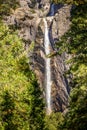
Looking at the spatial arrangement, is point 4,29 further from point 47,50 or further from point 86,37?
point 47,50

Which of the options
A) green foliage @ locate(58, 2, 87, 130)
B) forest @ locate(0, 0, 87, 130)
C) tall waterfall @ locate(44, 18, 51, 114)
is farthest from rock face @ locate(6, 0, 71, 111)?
green foliage @ locate(58, 2, 87, 130)

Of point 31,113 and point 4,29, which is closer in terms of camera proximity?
point 4,29

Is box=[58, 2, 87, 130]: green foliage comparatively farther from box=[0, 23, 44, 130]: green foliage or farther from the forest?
box=[0, 23, 44, 130]: green foliage

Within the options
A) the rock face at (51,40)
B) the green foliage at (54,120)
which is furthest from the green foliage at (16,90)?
the rock face at (51,40)

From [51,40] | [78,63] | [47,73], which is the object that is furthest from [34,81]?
[51,40]

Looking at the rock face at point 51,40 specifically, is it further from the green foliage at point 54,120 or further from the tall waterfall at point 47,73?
the green foliage at point 54,120

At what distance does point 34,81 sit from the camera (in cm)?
3042

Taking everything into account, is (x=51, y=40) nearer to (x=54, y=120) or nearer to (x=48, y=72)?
(x=48, y=72)

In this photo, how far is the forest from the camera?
1546 centimetres

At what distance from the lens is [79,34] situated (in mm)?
15875

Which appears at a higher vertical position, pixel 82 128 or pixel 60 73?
pixel 82 128

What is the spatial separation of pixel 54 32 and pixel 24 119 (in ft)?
121

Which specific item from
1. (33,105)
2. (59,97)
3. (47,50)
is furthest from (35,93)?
(47,50)

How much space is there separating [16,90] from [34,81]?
975 cm
